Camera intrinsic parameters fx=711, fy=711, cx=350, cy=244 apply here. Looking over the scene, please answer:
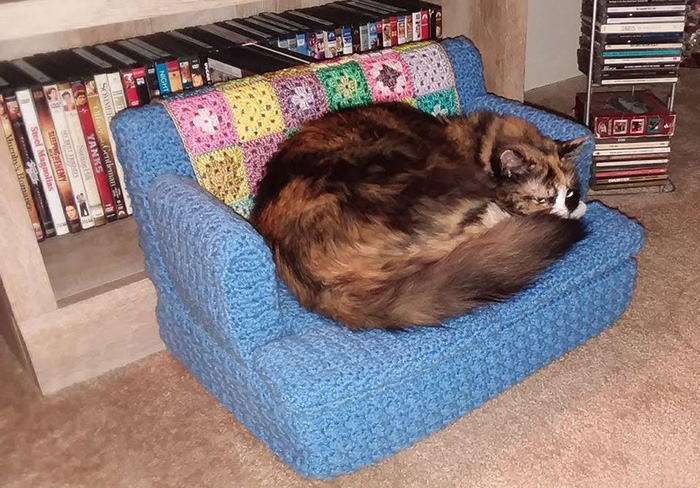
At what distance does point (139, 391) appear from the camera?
5.44 feet

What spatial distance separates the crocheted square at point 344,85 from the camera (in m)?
1.66

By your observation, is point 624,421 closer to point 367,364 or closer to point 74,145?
point 367,364

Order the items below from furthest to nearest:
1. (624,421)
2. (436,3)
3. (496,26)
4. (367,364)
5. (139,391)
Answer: (436,3)
(496,26)
(139,391)
(624,421)
(367,364)

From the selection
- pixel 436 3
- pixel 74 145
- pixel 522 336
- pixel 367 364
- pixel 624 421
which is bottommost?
pixel 624 421

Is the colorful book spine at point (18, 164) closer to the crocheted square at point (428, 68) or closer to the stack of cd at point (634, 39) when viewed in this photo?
the crocheted square at point (428, 68)

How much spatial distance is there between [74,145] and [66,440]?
67 centimetres

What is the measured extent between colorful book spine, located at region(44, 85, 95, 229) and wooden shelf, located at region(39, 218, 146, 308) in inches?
3.3

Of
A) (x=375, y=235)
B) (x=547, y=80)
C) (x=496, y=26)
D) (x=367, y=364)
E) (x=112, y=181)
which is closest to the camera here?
(x=367, y=364)

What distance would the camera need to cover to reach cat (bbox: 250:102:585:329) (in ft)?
4.30

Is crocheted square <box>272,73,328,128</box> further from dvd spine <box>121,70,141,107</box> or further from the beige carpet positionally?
the beige carpet

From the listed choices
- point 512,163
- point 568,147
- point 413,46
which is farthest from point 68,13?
point 568,147

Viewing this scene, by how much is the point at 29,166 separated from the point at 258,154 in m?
0.53

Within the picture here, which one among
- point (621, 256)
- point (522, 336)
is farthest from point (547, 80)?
point (522, 336)

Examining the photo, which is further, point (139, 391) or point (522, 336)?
point (139, 391)
